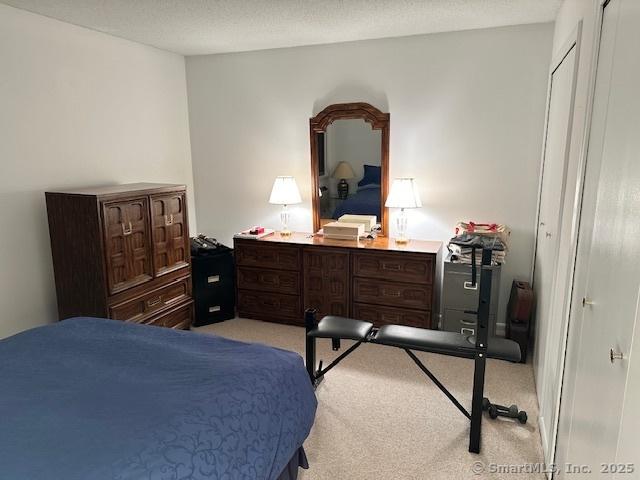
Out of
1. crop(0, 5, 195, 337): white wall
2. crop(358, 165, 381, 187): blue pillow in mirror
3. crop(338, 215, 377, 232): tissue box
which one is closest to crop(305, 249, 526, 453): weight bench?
crop(338, 215, 377, 232): tissue box

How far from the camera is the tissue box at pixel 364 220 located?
3.95 meters

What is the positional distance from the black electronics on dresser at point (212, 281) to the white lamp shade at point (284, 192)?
66 centimetres

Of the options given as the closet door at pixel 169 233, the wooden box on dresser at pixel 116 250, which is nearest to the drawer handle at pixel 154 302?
the wooden box on dresser at pixel 116 250

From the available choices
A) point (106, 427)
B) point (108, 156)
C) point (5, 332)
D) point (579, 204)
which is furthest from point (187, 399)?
point (108, 156)

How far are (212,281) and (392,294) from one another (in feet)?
5.28

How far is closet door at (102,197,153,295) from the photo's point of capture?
120 inches

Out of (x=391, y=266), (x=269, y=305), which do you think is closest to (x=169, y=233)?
(x=269, y=305)

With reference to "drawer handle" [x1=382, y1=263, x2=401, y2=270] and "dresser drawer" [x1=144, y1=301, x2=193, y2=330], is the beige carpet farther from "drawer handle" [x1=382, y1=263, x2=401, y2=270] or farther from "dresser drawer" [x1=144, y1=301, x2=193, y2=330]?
"dresser drawer" [x1=144, y1=301, x2=193, y2=330]

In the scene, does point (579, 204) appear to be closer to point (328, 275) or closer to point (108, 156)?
point (328, 275)

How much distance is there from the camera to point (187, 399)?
1612 millimetres

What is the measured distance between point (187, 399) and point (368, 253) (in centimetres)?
225

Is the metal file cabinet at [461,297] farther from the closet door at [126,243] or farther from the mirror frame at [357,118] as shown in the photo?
the closet door at [126,243]

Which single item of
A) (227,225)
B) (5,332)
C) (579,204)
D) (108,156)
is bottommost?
(5,332)

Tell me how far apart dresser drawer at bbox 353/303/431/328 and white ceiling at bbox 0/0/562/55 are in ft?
7.15
